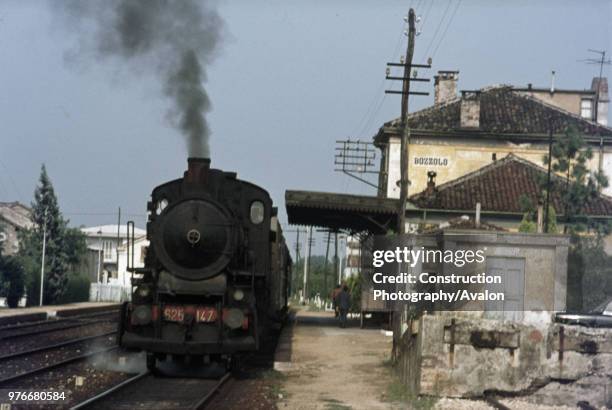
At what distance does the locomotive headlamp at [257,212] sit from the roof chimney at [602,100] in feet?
107

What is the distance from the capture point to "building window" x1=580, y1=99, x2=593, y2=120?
4534 centimetres

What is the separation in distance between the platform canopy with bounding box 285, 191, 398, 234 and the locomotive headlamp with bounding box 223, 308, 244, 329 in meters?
10.3

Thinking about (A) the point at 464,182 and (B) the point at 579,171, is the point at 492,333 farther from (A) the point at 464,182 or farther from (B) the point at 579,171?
(A) the point at 464,182

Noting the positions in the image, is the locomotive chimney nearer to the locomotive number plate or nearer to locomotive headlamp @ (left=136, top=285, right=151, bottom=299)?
locomotive headlamp @ (left=136, top=285, right=151, bottom=299)

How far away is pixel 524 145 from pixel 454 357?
96.8ft

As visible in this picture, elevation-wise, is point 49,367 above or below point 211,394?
below

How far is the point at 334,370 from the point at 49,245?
→ 127 ft

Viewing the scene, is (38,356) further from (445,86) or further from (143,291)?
(445,86)

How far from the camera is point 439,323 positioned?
11.4 m

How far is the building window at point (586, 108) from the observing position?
45.3 m

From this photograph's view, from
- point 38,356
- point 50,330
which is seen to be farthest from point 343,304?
point 38,356

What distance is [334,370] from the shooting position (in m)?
15.6

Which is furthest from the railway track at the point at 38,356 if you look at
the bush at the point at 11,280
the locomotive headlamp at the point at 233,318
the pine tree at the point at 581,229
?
the bush at the point at 11,280

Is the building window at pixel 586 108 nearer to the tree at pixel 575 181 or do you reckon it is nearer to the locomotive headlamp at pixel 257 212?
the tree at pixel 575 181
